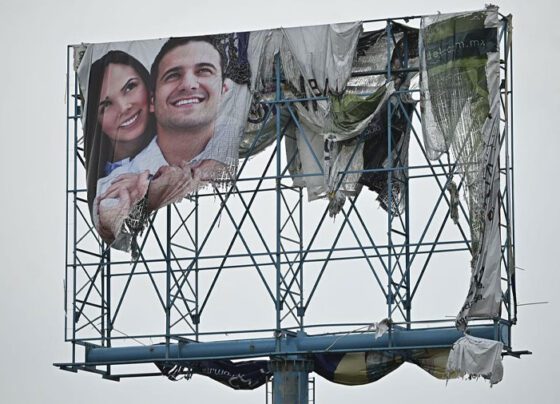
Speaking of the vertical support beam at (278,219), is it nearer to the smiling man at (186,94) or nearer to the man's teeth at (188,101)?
the smiling man at (186,94)

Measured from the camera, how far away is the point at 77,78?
64312mm

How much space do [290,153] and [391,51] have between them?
154 inches

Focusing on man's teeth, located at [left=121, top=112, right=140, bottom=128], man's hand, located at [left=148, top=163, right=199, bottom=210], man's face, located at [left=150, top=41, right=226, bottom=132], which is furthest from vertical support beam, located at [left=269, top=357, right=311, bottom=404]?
man's teeth, located at [left=121, top=112, right=140, bottom=128]

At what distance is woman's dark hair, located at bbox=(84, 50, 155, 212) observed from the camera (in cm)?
6362

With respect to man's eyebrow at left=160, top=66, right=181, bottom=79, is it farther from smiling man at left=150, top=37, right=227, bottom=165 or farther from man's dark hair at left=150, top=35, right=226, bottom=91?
man's dark hair at left=150, top=35, right=226, bottom=91

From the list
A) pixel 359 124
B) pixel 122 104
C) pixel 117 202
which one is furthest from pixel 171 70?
pixel 359 124

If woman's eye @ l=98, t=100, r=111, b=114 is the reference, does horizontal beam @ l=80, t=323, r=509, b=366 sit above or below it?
below

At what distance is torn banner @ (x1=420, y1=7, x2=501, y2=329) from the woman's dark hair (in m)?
7.34

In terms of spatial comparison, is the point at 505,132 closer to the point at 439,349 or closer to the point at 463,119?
the point at 463,119

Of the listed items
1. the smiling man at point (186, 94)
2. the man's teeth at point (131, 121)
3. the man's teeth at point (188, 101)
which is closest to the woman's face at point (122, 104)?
the man's teeth at point (131, 121)

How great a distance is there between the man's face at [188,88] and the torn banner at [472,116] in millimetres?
5453

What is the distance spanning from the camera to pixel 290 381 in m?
60.8

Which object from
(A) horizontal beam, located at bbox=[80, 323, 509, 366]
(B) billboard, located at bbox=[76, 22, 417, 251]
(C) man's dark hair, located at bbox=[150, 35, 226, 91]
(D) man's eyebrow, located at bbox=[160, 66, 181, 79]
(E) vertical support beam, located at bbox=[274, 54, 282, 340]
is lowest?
(A) horizontal beam, located at bbox=[80, 323, 509, 366]

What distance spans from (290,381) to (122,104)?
321 inches
